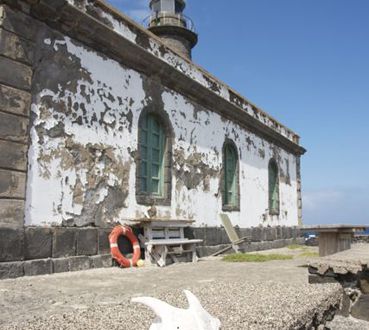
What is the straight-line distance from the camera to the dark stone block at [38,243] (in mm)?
5777

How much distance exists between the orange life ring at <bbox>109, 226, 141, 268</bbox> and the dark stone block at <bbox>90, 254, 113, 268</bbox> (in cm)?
10

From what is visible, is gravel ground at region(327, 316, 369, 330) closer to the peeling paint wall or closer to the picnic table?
the picnic table

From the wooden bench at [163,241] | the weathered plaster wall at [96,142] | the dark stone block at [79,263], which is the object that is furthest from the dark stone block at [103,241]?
the wooden bench at [163,241]

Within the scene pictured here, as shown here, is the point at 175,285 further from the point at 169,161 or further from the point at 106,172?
the point at 169,161

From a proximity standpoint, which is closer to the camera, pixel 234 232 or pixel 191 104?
pixel 191 104

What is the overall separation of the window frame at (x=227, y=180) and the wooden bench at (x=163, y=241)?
9.14ft

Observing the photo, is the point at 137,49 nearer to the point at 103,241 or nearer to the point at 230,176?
the point at 103,241

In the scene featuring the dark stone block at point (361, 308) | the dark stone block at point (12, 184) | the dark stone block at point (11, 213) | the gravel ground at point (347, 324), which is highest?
the dark stone block at point (12, 184)

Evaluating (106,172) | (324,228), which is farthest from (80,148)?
(324,228)

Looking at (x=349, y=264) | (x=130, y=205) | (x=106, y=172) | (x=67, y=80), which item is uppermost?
(x=67, y=80)

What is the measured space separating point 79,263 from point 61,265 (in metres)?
0.36

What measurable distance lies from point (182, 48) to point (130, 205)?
11598 mm

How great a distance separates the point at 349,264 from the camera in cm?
439

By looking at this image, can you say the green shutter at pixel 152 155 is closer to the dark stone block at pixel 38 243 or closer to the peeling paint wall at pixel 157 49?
the peeling paint wall at pixel 157 49
